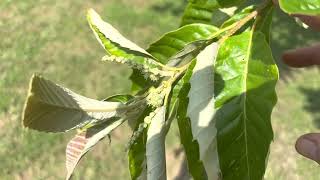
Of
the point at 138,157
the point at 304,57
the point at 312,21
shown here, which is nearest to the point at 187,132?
the point at 138,157

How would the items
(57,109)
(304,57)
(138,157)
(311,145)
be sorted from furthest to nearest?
(304,57), (311,145), (138,157), (57,109)

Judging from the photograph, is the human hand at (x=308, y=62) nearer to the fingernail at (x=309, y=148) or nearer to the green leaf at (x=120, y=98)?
the fingernail at (x=309, y=148)

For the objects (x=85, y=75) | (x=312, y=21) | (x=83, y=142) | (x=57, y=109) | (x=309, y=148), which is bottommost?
(x=85, y=75)

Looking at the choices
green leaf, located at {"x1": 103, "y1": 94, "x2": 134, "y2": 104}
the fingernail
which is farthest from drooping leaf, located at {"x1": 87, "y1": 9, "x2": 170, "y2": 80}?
the fingernail

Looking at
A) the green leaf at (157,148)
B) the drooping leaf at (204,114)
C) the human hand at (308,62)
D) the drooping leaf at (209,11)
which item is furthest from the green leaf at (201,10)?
the green leaf at (157,148)

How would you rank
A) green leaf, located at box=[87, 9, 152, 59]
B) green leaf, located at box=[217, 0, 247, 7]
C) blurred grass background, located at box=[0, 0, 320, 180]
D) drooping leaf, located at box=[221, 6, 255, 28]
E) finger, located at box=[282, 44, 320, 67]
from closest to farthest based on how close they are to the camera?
green leaf, located at box=[87, 9, 152, 59]
drooping leaf, located at box=[221, 6, 255, 28]
green leaf, located at box=[217, 0, 247, 7]
finger, located at box=[282, 44, 320, 67]
blurred grass background, located at box=[0, 0, 320, 180]

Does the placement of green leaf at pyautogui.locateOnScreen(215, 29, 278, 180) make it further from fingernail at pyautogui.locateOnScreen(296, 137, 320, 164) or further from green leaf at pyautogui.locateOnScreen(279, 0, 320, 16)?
fingernail at pyautogui.locateOnScreen(296, 137, 320, 164)

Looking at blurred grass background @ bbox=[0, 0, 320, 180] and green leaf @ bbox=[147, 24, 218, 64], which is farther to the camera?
blurred grass background @ bbox=[0, 0, 320, 180]

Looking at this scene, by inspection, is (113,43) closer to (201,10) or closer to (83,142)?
(83,142)

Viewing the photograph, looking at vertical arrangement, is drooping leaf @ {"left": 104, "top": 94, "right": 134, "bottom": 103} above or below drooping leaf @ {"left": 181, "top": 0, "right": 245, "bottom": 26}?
above
